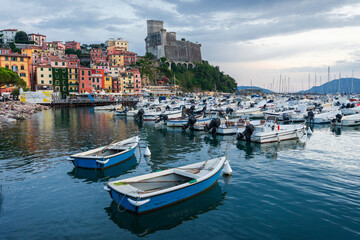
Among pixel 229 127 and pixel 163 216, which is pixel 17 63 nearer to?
pixel 229 127

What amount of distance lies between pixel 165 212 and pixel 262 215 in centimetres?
376

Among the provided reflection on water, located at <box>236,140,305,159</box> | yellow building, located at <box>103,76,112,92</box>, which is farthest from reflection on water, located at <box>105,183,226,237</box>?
yellow building, located at <box>103,76,112,92</box>

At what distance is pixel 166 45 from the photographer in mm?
128250

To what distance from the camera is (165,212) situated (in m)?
9.97

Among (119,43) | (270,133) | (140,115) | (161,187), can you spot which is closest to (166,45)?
(119,43)

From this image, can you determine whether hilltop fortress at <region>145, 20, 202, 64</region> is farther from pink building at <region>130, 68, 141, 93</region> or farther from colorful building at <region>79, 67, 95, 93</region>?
colorful building at <region>79, 67, 95, 93</region>

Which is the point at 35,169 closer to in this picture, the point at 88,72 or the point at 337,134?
the point at 337,134

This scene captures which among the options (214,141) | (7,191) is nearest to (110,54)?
(214,141)

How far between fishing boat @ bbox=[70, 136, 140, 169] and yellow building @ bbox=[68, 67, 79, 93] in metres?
74.8

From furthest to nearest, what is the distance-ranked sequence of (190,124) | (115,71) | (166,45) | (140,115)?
(166,45)
(115,71)
(140,115)
(190,124)

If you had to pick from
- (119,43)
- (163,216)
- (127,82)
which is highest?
(119,43)

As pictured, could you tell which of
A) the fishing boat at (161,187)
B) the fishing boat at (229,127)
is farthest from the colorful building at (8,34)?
the fishing boat at (161,187)

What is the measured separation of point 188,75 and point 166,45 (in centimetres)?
1884

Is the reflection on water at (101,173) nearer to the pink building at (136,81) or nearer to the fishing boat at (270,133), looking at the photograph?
the fishing boat at (270,133)
